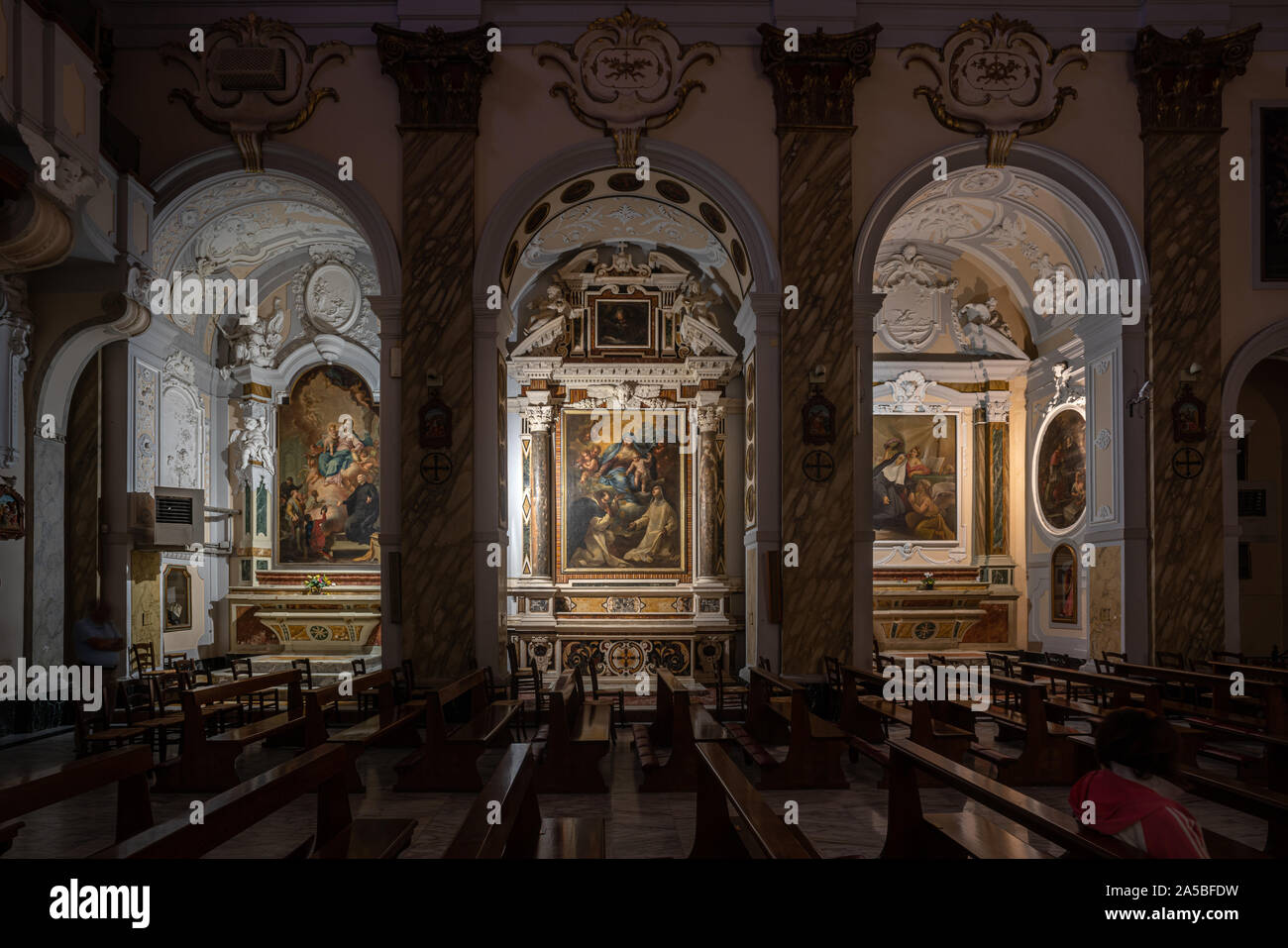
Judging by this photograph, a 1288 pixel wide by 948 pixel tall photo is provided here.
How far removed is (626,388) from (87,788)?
10768 millimetres

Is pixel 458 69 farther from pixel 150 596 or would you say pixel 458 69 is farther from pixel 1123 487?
pixel 1123 487

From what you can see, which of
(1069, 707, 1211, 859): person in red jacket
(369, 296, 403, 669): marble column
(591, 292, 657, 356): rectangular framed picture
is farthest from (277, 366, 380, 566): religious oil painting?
(1069, 707, 1211, 859): person in red jacket

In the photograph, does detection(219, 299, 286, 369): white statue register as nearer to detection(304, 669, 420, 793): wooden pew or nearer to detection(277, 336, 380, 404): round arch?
detection(277, 336, 380, 404): round arch

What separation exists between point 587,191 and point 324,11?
332 centimetres

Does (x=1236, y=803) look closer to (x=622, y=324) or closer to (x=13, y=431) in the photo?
(x=13, y=431)

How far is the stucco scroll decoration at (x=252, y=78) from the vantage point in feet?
33.1

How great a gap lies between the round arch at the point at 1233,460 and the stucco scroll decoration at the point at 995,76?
3.35m

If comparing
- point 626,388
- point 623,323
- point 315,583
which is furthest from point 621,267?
point 315,583

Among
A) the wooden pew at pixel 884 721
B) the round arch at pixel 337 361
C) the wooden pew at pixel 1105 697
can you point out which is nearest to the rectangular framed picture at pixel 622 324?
the round arch at pixel 337 361

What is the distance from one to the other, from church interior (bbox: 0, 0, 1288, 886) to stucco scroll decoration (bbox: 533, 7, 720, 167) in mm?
42

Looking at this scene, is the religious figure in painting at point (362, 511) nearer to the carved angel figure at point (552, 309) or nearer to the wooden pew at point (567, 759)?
the carved angel figure at point (552, 309)

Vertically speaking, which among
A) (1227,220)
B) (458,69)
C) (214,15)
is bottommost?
(1227,220)

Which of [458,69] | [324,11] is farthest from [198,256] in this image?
[458,69]
